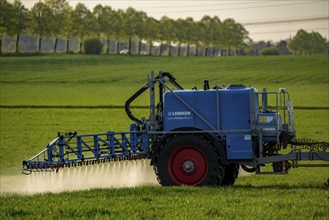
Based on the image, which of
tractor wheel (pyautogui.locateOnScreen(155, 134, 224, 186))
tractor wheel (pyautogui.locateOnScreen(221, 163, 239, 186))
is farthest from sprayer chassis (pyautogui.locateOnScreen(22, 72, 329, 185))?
tractor wheel (pyautogui.locateOnScreen(221, 163, 239, 186))

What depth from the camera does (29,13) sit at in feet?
431

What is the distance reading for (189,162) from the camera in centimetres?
Result: 1889

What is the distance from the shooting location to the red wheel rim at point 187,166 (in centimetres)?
1889

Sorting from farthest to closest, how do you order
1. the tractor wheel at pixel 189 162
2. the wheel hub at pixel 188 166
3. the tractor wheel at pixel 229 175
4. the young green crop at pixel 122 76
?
the young green crop at pixel 122 76
the tractor wheel at pixel 229 175
the wheel hub at pixel 188 166
the tractor wheel at pixel 189 162

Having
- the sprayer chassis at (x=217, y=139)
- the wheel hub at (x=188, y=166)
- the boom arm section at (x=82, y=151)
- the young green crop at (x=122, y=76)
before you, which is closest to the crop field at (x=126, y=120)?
the young green crop at (x=122, y=76)

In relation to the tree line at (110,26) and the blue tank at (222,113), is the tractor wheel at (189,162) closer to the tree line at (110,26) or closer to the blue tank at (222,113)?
the blue tank at (222,113)

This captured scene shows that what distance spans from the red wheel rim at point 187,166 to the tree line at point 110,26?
103101mm

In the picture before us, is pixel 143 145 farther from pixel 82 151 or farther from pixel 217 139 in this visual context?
pixel 217 139

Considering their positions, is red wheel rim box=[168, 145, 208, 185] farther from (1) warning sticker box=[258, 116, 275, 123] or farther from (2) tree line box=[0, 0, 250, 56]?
(2) tree line box=[0, 0, 250, 56]

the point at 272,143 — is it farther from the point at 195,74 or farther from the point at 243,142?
the point at 195,74

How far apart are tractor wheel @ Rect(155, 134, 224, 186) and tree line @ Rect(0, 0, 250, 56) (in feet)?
338

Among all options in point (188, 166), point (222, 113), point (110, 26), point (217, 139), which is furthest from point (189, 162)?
point (110, 26)

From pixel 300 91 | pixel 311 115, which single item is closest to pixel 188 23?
pixel 300 91

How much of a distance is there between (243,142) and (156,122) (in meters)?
2.40
